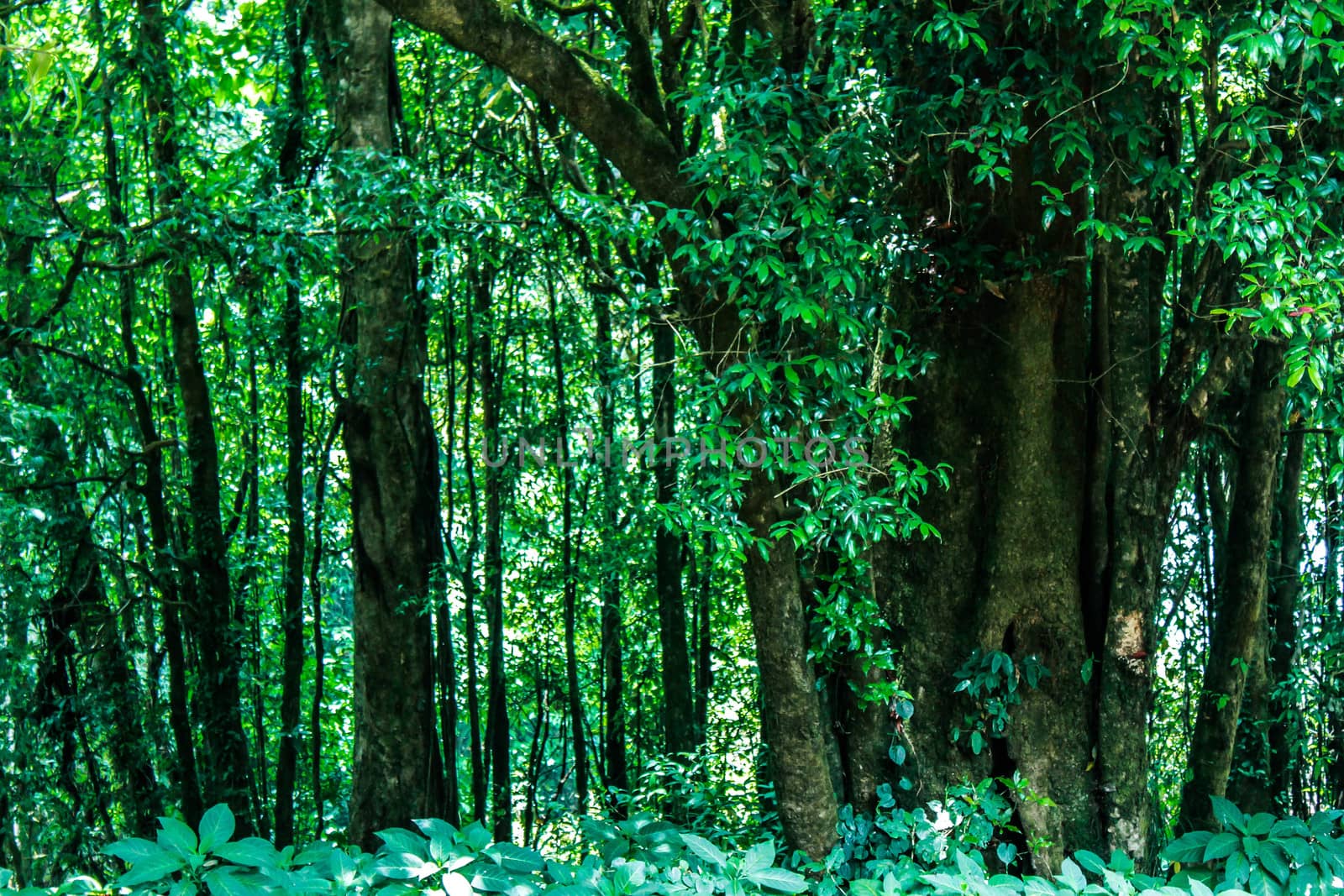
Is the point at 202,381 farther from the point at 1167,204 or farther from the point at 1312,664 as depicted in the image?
the point at 1312,664

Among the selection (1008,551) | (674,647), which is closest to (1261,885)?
(1008,551)

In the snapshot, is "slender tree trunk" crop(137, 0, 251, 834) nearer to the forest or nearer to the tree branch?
the forest

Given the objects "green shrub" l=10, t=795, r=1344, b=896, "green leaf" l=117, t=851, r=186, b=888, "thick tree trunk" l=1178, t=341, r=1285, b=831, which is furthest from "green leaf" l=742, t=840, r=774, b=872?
"thick tree trunk" l=1178, t=341, r=1285, b=831

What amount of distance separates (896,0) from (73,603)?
441cm

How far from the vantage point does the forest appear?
332 cm

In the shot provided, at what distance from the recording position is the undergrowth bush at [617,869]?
2.72 m

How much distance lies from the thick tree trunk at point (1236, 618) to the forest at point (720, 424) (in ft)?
0.10

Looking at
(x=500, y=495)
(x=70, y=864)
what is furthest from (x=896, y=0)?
(x=70, y=864)

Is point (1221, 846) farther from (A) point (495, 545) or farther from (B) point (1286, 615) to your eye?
(A) point (495, 545)

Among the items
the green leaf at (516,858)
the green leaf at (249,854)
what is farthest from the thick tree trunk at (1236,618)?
the green leaf at (249,854)

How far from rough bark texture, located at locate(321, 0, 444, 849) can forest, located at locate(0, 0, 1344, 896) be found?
0.02 meters

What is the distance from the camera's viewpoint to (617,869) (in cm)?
283

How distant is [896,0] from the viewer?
12.1 ft

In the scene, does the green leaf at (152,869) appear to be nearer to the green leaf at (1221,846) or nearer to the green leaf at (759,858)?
the green leaf at (759,858)
